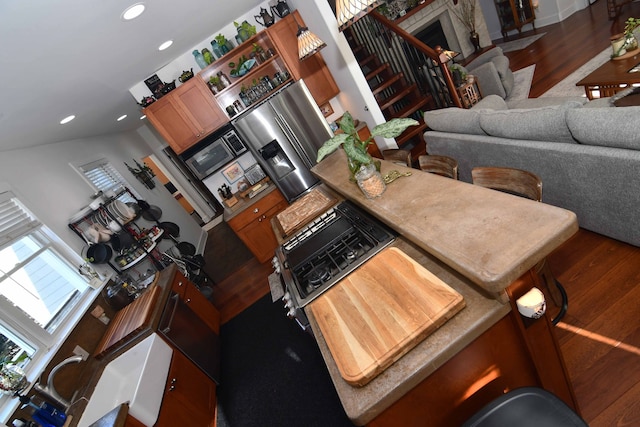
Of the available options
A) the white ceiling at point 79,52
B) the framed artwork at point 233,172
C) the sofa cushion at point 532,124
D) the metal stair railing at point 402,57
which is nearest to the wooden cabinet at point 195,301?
Result: the framed artwork at point 233,172

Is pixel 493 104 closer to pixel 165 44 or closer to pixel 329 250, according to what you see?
pixel 329 250

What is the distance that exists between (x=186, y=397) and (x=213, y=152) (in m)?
2.96

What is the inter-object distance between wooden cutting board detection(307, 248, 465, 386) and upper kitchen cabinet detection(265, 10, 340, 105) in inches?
122

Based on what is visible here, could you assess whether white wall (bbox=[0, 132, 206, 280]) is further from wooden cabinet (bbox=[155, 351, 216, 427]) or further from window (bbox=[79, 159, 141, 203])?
wooden cabinet (bbox=[155, 351, 216, 427])

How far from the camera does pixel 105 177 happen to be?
486 cm

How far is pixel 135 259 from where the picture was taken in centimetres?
378

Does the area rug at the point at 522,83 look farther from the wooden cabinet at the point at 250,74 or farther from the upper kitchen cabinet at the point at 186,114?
the upper kitchen cabinet at the point at 186,114

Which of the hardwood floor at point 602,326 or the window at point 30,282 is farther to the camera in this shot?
the window at point 30,282

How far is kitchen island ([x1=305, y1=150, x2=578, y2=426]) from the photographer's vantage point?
3.01 feet

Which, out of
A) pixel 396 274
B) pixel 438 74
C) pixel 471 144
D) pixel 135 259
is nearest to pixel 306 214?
pixel 396 274

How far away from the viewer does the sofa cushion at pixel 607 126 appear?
1555mm

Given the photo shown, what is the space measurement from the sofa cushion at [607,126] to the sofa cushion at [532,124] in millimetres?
78

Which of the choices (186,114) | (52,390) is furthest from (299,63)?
(52,390)

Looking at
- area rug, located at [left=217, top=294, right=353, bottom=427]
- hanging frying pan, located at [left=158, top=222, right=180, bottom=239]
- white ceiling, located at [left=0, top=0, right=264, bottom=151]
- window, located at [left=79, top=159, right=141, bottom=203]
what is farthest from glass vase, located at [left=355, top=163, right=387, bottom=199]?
window, located at [left=79, top=159, right=141, bottom=203]
